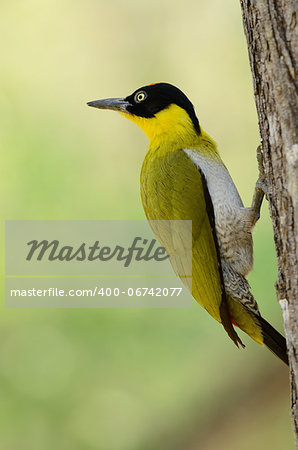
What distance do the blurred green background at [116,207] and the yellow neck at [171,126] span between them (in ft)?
6.96

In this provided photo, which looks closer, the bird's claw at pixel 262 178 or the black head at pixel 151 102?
the bird's claw at pixel 262 178

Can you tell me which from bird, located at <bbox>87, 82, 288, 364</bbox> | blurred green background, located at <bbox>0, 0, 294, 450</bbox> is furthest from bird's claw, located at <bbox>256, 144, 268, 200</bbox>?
blurred green background, located at <bbox>0, 0, 294, 450</bbox>

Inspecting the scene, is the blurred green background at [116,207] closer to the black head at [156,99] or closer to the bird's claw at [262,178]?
the black head at [156,99]

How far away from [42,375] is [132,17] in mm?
3981

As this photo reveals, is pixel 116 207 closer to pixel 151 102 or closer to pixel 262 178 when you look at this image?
pixel 151 102

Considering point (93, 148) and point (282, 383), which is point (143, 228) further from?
point (282, 383)

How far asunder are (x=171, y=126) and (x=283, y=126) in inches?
58.4

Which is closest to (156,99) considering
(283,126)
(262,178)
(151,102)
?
(151,102)

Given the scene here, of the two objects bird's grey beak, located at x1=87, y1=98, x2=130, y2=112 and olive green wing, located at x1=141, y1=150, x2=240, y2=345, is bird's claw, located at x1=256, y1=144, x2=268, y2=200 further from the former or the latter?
bird's grey beak, located at x1=87, y1=98, x2=130, y2=112

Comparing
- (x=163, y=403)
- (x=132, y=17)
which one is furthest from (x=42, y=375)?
(x=132, y=17)

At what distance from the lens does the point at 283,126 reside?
8.27 feet

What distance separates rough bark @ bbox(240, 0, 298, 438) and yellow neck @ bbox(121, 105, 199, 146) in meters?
1.24

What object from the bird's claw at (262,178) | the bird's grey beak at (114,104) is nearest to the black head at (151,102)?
the bird's grey beak at (114,104)

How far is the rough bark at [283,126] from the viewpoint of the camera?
2492 millimetres
